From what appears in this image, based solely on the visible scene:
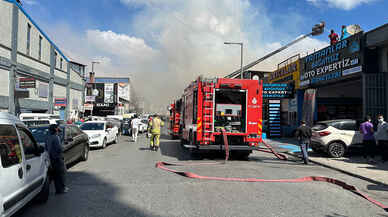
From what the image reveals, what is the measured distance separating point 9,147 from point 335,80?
1577 cm

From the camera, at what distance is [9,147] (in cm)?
378

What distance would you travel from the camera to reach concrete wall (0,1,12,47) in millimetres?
19641

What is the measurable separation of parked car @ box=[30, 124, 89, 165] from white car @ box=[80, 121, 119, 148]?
11.9 ft

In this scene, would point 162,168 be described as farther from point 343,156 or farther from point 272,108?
point 272,108

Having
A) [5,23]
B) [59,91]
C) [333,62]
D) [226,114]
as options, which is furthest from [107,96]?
[226,114]

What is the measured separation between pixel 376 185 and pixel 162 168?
5626 mm

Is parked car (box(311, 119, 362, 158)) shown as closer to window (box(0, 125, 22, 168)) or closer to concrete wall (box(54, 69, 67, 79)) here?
window (box(0, 125, 22, 168))

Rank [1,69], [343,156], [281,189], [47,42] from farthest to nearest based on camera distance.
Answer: [47,42], [1,69], [343,156], [281,189]

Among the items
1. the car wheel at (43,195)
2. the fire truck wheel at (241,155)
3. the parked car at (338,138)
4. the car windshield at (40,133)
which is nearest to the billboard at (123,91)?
the fire truck wheel at (241,155)

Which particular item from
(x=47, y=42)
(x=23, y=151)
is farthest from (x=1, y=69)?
(x=23, y=151)

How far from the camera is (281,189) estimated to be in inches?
248

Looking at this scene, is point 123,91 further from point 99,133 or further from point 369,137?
point 369,137

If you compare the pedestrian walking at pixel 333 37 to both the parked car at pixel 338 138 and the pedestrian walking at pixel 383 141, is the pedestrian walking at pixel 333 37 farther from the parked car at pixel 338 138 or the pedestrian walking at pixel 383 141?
the pedestrian walking at pixel 383 141

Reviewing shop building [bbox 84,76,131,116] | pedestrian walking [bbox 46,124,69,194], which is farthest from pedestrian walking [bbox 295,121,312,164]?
shop building [bbox 84,76,131,116]
